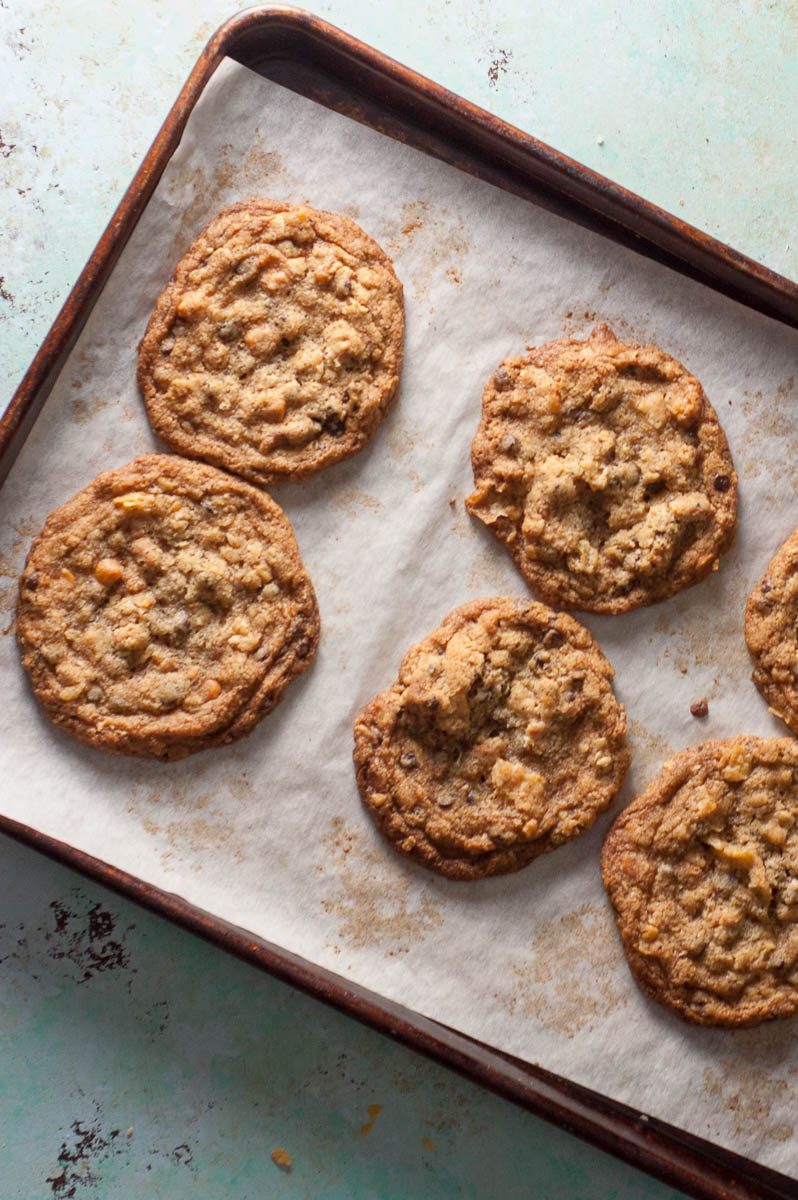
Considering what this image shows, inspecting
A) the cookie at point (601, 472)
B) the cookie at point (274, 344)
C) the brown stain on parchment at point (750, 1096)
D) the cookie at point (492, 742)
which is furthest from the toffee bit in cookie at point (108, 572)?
the brown stain on parchment at point (750, 1096)

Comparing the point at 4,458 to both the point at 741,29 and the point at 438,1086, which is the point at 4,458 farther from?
the point at 741,29

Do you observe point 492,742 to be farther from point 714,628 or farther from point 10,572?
point 10,572

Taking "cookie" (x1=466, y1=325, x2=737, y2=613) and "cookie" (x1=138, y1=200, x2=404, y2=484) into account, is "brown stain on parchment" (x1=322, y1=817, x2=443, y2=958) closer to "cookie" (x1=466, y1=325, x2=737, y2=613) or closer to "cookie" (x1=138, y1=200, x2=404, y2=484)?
"cookie" (x1=466, y1=325, x2=737, y2=613)

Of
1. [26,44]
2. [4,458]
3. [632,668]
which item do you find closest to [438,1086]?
[632,668]

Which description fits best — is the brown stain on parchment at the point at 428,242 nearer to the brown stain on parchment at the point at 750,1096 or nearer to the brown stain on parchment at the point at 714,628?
the brown stain on parchment at the point at 714,628

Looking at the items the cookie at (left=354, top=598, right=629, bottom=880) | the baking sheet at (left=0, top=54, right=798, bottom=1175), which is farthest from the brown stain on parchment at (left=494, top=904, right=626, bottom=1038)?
the cookie at (left=354, top=598, right=629, bottom=880)

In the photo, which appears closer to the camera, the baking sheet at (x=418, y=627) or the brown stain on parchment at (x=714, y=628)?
the baking sheet at (x=418, y=627)

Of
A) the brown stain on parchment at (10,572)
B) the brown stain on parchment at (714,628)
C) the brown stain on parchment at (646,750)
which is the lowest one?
the brown stain on parchment at (10,572)

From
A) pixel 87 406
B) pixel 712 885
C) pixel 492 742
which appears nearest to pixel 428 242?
pixel 87 406
